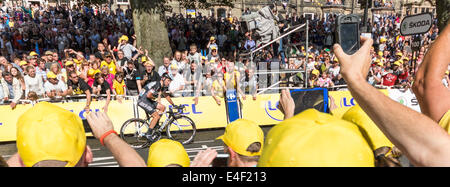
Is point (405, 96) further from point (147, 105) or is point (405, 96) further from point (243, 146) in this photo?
point (243, 146)

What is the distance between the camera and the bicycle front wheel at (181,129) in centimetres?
784

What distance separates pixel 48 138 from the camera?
1.56 m

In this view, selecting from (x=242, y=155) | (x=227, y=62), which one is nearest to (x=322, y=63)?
(x=227, y=62)

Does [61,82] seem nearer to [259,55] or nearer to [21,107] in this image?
[21,107]

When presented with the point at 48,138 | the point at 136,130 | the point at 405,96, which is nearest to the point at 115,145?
the point at 48,138

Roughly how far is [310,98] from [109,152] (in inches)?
209

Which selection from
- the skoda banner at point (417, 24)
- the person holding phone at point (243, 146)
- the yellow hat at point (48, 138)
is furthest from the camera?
the skoda banner at point (417, 24)

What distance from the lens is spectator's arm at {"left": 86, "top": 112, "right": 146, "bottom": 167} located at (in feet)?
4.67

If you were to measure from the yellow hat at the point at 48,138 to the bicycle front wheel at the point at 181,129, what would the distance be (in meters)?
6.15

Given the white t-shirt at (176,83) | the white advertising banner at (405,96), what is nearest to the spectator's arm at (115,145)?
the white t-shirt at (176,83)

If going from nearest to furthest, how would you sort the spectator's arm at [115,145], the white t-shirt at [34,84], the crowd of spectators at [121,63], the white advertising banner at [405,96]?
the spectator's arm at [115,145]
the white t-shirt at [34,84]
the crowd of spectators at [121,63]
the white advertising banner at [405,96]

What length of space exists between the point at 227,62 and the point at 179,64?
6.02ft

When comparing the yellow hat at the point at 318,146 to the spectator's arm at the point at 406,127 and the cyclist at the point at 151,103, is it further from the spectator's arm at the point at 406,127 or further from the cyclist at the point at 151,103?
the cyclist at the point at 151,103
